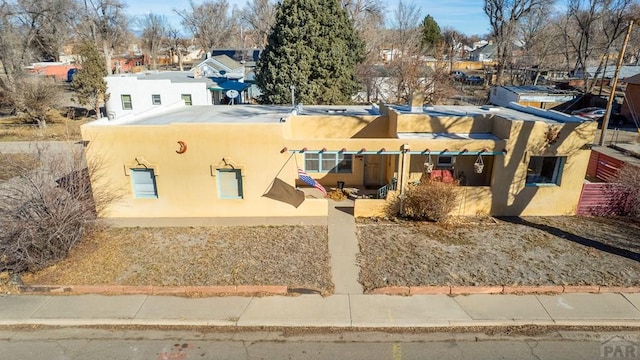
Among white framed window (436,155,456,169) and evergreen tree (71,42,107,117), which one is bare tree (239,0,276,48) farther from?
white framed window (436,155,456,169)

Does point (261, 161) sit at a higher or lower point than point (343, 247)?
higher

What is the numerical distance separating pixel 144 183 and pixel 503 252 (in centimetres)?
1260

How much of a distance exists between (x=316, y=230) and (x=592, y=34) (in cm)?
5510

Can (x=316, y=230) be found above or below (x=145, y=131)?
below

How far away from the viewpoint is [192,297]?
948cm

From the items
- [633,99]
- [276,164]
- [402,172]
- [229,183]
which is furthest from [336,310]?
[633,99]

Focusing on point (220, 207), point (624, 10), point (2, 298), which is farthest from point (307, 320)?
point (624, 10)

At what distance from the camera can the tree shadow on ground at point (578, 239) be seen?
11.7 metres

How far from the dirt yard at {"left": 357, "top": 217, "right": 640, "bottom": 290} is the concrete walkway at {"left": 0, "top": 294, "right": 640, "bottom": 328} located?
71 cm

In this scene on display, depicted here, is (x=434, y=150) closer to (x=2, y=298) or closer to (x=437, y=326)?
(x=437, y=326)

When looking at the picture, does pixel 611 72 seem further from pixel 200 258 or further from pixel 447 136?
pixel 200 258

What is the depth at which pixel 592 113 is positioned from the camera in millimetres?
32469

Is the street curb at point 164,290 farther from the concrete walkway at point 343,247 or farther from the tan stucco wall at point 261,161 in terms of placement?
the tan stucco wall at point 261,161

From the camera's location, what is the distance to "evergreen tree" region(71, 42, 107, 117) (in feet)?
97.8
